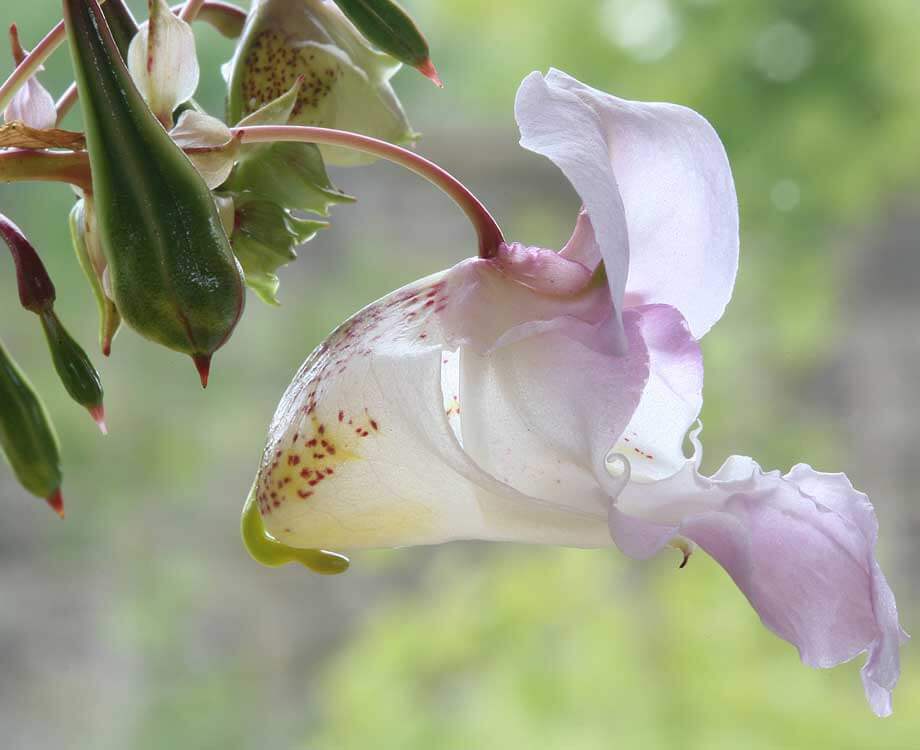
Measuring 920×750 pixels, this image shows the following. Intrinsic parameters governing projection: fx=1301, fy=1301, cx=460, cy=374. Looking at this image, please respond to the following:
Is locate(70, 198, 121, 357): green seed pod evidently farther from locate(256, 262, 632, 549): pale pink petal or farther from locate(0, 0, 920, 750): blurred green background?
locate(0, 0, 920, 750): blurred green background

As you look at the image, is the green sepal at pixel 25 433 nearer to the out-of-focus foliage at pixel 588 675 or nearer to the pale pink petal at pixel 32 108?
the pale pink petal at pixel 32 108

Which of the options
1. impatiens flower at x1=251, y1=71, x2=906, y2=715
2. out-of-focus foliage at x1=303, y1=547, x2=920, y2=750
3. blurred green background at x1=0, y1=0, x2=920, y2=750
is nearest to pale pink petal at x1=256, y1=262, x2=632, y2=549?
impatiens flower at x1=251, y1=71, x2=906, y2=715

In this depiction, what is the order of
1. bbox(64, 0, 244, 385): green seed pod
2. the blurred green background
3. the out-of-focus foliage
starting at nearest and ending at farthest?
bbox(64, 0, 244, 385): green seed pod
the out-of-focus foliage
the blurred green background

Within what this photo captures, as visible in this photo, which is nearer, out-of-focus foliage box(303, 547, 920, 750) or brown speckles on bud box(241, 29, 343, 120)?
brown speckles on bud box(241, 29, 343, 120)

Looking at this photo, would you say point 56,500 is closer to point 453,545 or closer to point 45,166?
point 45,166

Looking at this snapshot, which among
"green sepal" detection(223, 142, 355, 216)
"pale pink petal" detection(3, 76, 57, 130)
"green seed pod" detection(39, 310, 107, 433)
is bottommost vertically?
"green seed pod" detection(39, 310, 107, 433)

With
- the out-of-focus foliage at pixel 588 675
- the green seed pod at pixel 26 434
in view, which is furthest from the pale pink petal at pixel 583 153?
the out-of-focus foliage at pixel 588 675

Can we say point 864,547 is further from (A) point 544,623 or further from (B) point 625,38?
(B) point 625,38
